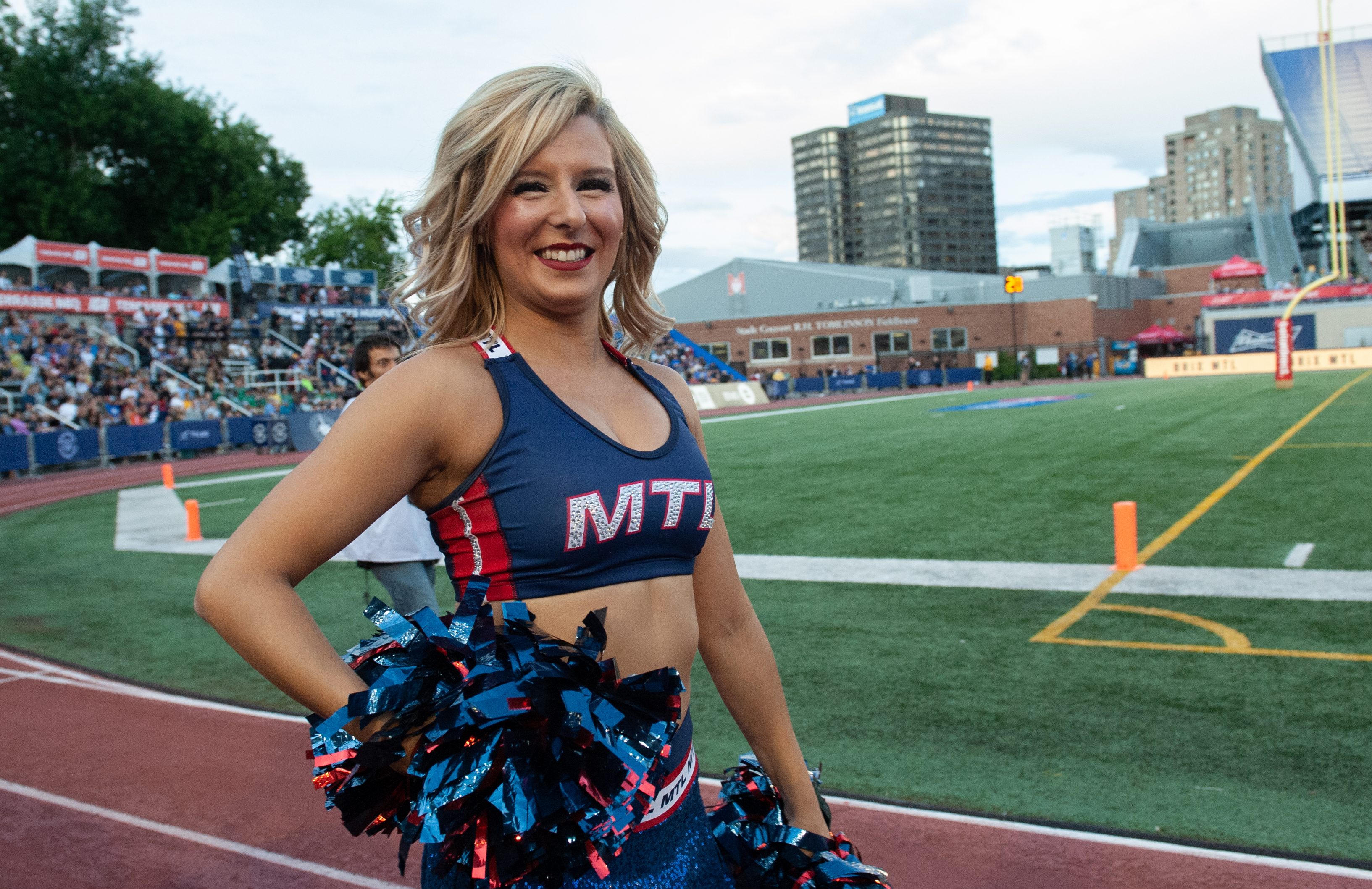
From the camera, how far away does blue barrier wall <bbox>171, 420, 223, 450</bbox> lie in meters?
25.4

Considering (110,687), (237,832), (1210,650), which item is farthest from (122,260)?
(1210,650)

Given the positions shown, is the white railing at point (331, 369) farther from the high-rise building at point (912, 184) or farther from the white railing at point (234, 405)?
the high-rise building at point (912, 184)

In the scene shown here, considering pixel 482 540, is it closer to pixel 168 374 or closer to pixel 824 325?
pixel 168 374

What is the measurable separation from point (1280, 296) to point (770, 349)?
2593 cm

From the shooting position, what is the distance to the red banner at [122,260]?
33.4 metres

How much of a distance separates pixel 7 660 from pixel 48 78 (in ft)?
160

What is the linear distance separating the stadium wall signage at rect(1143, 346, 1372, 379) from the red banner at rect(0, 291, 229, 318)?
37665 mm

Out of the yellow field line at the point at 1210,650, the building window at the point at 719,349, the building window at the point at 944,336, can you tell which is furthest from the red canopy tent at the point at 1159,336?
the yellow field line at the point at 1210,650

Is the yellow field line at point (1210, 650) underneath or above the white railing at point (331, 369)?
underneath

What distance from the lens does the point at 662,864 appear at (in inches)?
59.1

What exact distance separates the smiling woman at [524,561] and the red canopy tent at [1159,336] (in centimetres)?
5816

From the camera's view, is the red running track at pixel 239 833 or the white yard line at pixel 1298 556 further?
the white yard line at pixel 1298 556

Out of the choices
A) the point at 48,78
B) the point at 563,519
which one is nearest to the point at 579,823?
the point at 563,519

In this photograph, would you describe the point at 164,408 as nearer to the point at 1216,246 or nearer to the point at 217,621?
the point at 217,621
